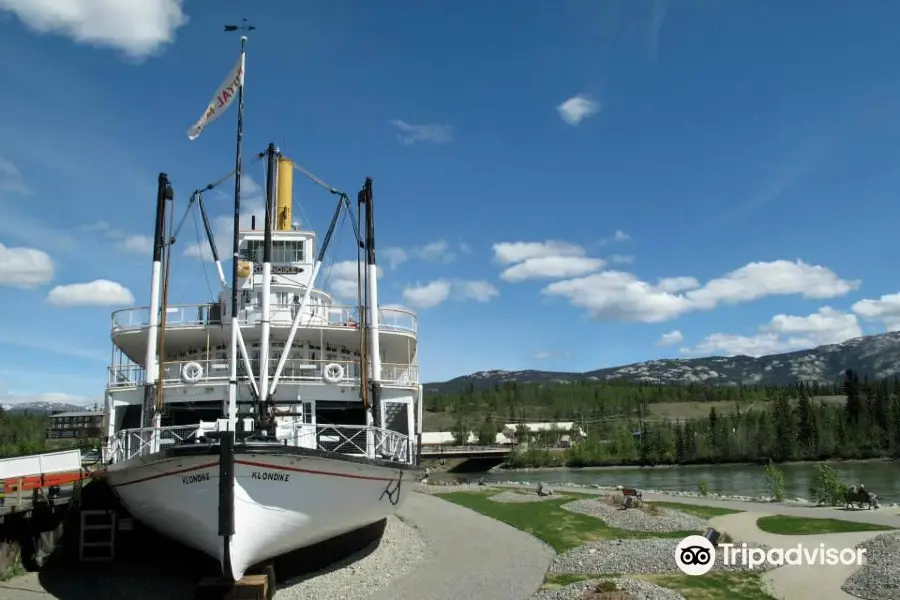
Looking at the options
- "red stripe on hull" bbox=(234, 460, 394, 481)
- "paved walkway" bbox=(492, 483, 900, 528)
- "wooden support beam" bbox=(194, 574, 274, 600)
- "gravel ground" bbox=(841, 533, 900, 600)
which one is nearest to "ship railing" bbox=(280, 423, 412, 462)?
"red stripe on hull" bbox=(234, 460, 394, 481)

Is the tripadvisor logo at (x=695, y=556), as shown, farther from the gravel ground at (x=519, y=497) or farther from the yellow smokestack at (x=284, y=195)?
the yellow smokestack at (x=284, y=195)

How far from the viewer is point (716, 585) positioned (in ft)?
38.7

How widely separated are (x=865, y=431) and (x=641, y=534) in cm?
8453

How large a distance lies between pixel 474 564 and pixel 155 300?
9.76 metres

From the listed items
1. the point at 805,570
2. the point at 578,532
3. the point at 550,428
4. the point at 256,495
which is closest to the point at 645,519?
the point at 578,532

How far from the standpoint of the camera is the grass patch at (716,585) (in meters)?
11.2

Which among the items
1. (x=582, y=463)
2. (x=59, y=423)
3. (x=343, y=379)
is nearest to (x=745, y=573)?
(x=343, y=379)

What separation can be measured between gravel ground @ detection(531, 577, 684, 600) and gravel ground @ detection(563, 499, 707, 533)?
614 centimetres

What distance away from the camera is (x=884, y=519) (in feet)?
59.3

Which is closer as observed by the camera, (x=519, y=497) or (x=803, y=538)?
(x=803, y=538)

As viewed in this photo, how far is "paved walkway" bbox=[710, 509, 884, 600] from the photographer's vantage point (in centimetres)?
1138

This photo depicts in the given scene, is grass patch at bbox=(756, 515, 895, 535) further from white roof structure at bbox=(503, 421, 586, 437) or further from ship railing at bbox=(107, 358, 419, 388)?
white roof structure at bbox=(503, 421, 586, 437)

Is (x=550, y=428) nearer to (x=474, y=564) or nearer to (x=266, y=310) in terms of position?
(x=474, y=564)

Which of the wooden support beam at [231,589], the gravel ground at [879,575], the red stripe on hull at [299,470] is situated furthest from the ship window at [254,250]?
the gravel ground at [879,575]
